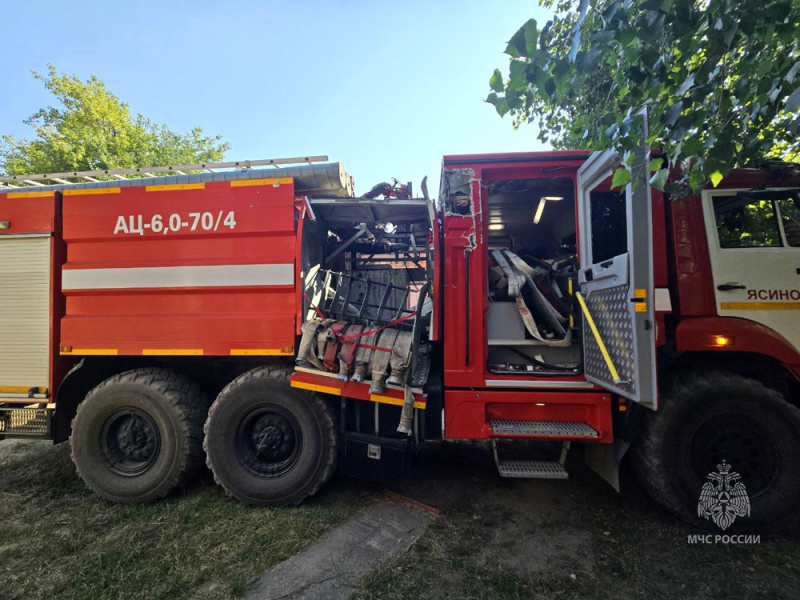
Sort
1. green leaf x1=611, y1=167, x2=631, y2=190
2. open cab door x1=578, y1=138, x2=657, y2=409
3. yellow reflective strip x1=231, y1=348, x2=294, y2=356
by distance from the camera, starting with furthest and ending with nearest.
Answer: yellow reflective strip x1=231, y1=348, x2=294, y2=356, open cab door x1=578, y1=138, x2=657, y2=409, green leaf x1=611, y1=167, x2=631, y2=190

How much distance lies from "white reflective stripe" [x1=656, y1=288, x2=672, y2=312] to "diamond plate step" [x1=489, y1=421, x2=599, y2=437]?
3.63 feet

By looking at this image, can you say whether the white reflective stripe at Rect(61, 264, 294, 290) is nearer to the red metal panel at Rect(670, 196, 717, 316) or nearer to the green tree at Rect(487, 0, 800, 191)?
the green tree at Rect(487, 0, 800, 191)

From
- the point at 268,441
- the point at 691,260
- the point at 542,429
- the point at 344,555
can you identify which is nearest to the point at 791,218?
the point at 691,260

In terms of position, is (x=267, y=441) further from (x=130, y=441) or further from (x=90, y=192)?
(x=90, y=192)

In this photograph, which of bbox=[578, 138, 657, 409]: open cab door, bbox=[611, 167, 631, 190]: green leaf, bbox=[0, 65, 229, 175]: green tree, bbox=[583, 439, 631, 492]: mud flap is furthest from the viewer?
bbox=[0, 65, 229, 175]: green tree

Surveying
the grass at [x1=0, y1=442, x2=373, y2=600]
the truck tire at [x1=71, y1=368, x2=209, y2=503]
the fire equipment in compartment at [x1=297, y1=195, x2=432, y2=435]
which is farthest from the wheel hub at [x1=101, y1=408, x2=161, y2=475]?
the fire equipment in compartment at [x1=297, y1=195, x2=432, y2=435]

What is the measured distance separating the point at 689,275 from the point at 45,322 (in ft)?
18.2

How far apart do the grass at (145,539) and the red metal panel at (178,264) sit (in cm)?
137

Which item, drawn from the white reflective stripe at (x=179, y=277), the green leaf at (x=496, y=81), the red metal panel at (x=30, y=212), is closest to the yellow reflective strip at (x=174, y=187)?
the white reflective stripe at (x=179, y=277)

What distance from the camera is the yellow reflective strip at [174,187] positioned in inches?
135

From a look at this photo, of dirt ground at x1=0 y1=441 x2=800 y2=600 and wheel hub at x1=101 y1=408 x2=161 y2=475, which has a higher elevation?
wheel hub at x1=101 y1=408 x2=161 y2=475

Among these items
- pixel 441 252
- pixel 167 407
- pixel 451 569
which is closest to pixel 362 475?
pixel 451 569

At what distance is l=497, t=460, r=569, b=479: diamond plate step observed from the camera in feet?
10.00

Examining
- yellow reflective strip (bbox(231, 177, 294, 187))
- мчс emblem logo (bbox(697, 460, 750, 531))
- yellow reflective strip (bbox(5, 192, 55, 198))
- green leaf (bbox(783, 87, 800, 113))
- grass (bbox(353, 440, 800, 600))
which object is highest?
yellow reflective strip (bbox(231, 177, 294, 187))
